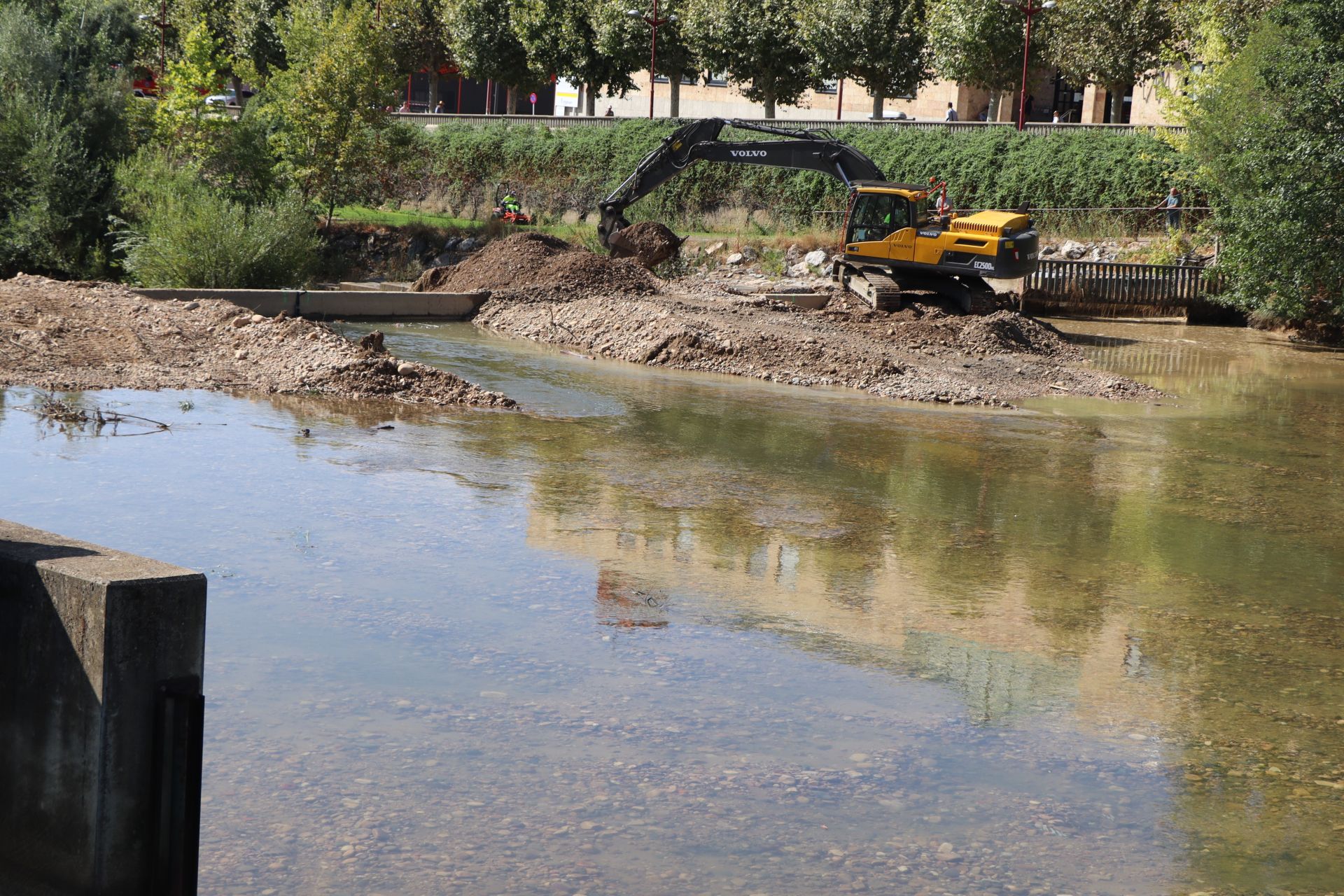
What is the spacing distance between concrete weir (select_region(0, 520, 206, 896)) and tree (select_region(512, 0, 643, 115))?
53629 millimetres

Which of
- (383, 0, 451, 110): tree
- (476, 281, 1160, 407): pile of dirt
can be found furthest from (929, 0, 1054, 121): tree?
(476, 281, 1160, 407): pile of dirt

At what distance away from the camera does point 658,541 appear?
10.2 metres

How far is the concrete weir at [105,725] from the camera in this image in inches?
183

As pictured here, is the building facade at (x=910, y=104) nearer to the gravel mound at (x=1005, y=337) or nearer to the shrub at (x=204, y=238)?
the shrub at (x=204, y=238)

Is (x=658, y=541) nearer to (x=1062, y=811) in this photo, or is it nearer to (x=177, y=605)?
(x=1062, y=811)

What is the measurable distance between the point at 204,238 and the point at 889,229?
12.3 meters

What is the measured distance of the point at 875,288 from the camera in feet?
79.4

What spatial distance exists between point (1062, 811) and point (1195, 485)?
8.17 m

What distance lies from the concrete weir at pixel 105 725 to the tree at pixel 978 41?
47391 millimetres

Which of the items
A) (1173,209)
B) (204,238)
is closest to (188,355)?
(204,238)

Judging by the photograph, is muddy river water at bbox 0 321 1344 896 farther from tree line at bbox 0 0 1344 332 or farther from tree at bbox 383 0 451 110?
tree at bbox 383 0 451 110

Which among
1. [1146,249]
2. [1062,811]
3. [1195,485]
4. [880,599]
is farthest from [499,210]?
[1062,811]

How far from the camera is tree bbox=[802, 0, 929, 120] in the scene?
164 feet

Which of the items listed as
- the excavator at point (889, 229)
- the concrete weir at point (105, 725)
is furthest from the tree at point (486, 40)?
the concrete weir at point (105, 725)
